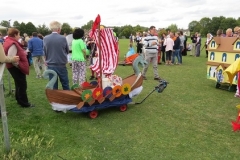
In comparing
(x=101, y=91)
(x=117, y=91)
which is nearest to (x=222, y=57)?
(x=117, y=91)

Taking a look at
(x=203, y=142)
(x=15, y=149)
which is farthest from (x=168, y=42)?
(x=15, y=149)

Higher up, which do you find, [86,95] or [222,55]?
[222,55]

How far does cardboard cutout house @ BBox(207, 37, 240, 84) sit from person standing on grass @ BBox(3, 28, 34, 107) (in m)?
5.18

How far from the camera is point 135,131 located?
4500 millimetres

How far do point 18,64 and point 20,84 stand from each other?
56cm

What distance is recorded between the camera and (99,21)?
4.94 meters

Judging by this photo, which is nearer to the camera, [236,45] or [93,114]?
[93,114]

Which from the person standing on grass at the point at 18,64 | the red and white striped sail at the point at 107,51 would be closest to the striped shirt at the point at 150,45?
the red and white striped sail at the point at 107,51

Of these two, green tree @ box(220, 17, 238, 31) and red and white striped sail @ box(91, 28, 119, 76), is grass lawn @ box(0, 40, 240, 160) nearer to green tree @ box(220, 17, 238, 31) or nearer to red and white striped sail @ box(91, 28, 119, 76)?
red and white striped sail @ box(91, 28, 119, 76)

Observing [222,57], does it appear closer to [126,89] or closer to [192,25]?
[126,89]

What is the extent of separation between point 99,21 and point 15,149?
2788mm

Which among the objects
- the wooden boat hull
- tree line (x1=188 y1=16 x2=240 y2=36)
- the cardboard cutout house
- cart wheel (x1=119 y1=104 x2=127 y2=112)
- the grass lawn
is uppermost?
tree line (x1=188 y1=16 x2=240 y2=36)

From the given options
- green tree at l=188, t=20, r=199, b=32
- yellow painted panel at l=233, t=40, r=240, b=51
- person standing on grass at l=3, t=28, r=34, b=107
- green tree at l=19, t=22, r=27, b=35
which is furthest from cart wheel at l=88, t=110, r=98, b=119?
green tree at l=188, t=20, r=199, b=32

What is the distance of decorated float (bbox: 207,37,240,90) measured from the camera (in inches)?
272
